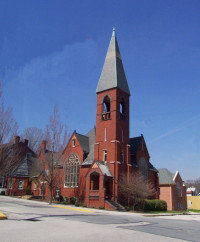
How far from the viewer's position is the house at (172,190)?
4447 centimetres

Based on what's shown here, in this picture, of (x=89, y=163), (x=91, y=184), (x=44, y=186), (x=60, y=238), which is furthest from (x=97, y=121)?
(x=60, y=238)

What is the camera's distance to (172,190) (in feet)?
148

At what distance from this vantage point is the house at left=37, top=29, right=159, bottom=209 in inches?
1252

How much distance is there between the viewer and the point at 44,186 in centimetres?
3847

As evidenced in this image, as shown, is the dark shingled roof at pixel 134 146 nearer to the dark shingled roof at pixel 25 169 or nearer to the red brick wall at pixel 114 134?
the red brick wall at pixel 114 134

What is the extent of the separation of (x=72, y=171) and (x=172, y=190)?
19.6m

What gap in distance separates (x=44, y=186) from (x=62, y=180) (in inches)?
131

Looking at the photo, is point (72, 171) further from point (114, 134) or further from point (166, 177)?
point (166, 177)

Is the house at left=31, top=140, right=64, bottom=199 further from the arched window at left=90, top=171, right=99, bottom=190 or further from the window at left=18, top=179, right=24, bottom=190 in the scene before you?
the arched window at left=90, top=171, right=99, bottom=190

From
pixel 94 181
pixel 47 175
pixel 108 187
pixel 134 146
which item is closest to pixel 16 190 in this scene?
pixel 47 175

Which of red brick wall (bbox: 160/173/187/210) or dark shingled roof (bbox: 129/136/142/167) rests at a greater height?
dark shingled roof (bbox: 129/136/142/167)

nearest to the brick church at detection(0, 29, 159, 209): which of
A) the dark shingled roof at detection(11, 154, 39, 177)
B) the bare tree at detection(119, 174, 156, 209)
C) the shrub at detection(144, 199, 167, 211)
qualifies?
the bare tree at detection(119, 174, 156, 209)

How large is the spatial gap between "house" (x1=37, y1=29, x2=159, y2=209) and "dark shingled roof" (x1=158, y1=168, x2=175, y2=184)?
227 inches

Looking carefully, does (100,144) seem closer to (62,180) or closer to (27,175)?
Result: (62,180)
